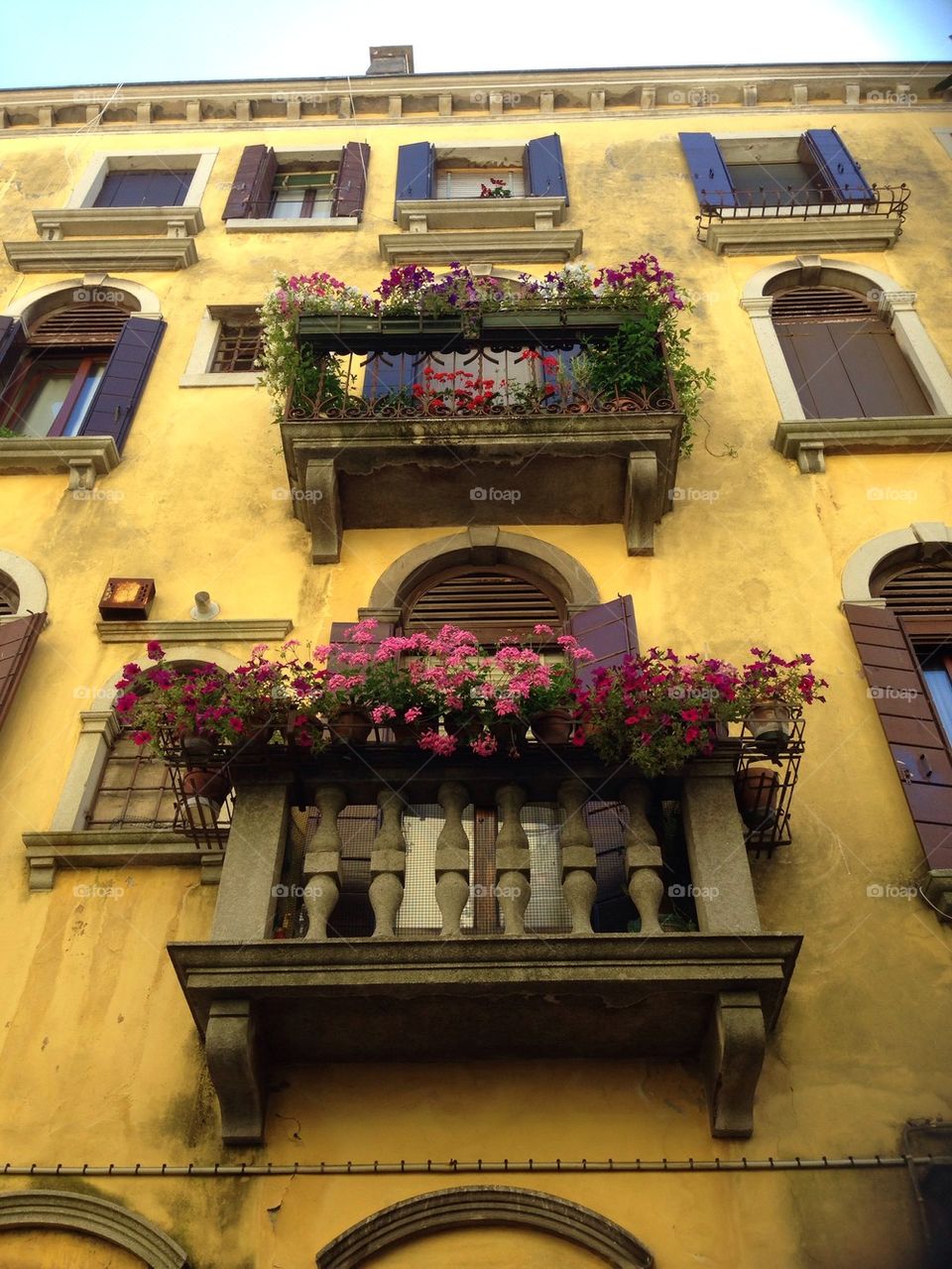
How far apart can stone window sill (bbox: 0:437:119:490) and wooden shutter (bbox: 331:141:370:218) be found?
16.6ft

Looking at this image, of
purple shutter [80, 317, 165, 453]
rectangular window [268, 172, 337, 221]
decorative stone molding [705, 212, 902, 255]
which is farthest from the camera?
rectangular window [268, 172, 337, 221]

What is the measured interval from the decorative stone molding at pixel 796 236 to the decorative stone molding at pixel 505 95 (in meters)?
3.31

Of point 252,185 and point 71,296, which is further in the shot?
point 252,185

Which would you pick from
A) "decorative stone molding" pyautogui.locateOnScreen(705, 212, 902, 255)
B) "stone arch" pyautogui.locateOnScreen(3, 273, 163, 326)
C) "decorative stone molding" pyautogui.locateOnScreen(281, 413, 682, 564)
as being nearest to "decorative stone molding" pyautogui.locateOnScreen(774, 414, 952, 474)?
"decorative stone molding" pyautogui.locateOnScreen(281, 413, 682, 564)

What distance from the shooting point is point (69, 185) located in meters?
16.2

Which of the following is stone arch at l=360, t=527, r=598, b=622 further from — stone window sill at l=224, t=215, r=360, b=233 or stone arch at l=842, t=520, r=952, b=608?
stone window sill at l=224, t=215, r=360, b=233

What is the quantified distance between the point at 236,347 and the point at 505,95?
20.0 feet

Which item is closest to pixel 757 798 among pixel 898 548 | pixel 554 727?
pixel 554 727

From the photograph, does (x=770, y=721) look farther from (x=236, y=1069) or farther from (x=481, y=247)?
(x=481, y=247)

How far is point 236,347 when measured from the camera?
1360cm

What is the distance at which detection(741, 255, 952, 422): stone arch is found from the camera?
12.4 m

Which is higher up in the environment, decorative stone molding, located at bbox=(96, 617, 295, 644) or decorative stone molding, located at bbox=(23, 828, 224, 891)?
decorative stone molding, located at bbox=(96, 617, 295, 644)

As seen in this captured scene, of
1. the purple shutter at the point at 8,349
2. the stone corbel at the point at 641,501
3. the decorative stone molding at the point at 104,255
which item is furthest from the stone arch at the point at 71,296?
the stone corbel at the point at 641,501

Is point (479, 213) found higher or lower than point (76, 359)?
higher
